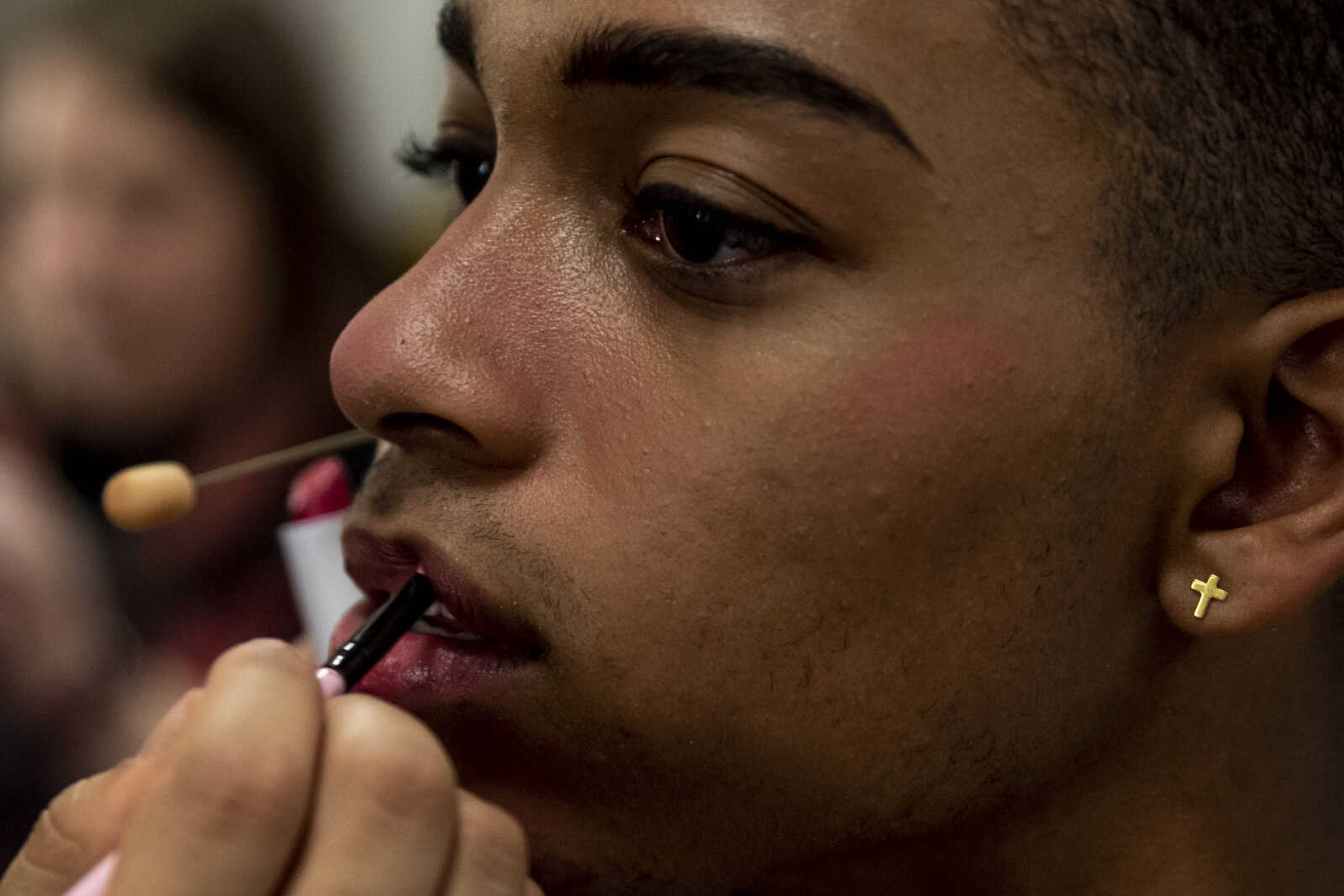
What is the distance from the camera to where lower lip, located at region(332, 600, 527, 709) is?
81 cm

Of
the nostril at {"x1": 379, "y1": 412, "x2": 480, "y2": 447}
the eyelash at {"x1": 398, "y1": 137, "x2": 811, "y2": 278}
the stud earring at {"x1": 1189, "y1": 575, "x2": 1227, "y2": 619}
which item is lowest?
the nostril at {"x1": 379, "y1": 412, "x2": 480, "y2": 447}

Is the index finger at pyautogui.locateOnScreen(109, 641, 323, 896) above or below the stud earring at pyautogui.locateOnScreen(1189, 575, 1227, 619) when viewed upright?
below

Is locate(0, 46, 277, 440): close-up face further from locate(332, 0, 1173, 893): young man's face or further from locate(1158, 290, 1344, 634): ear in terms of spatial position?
locate(1158, 290, 1344, 634): ear

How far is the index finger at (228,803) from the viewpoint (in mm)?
601

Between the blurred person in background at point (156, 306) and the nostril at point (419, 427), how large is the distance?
2.98ft

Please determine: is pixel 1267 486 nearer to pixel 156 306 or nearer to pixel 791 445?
pixel 791 445

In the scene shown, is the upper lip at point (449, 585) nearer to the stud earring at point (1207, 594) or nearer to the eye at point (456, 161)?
the eye at point (456, 161)

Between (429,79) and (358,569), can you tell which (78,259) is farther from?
A: (358,569)

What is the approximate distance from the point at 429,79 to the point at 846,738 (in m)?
1.69

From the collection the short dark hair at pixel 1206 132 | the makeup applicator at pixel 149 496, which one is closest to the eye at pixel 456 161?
the makeup applicator at pixel 149 496

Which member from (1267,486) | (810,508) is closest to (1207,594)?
(1267,486)

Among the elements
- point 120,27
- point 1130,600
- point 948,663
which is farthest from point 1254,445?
point 120,27

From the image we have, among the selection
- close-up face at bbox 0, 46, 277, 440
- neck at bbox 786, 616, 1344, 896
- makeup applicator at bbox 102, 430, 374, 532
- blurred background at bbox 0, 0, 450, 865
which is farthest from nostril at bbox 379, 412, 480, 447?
close-up face at bbox 0, 46, 277, 440

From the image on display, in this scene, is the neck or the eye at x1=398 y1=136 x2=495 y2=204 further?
the eye at x1=398 y1=136 x2=495 y2=204
